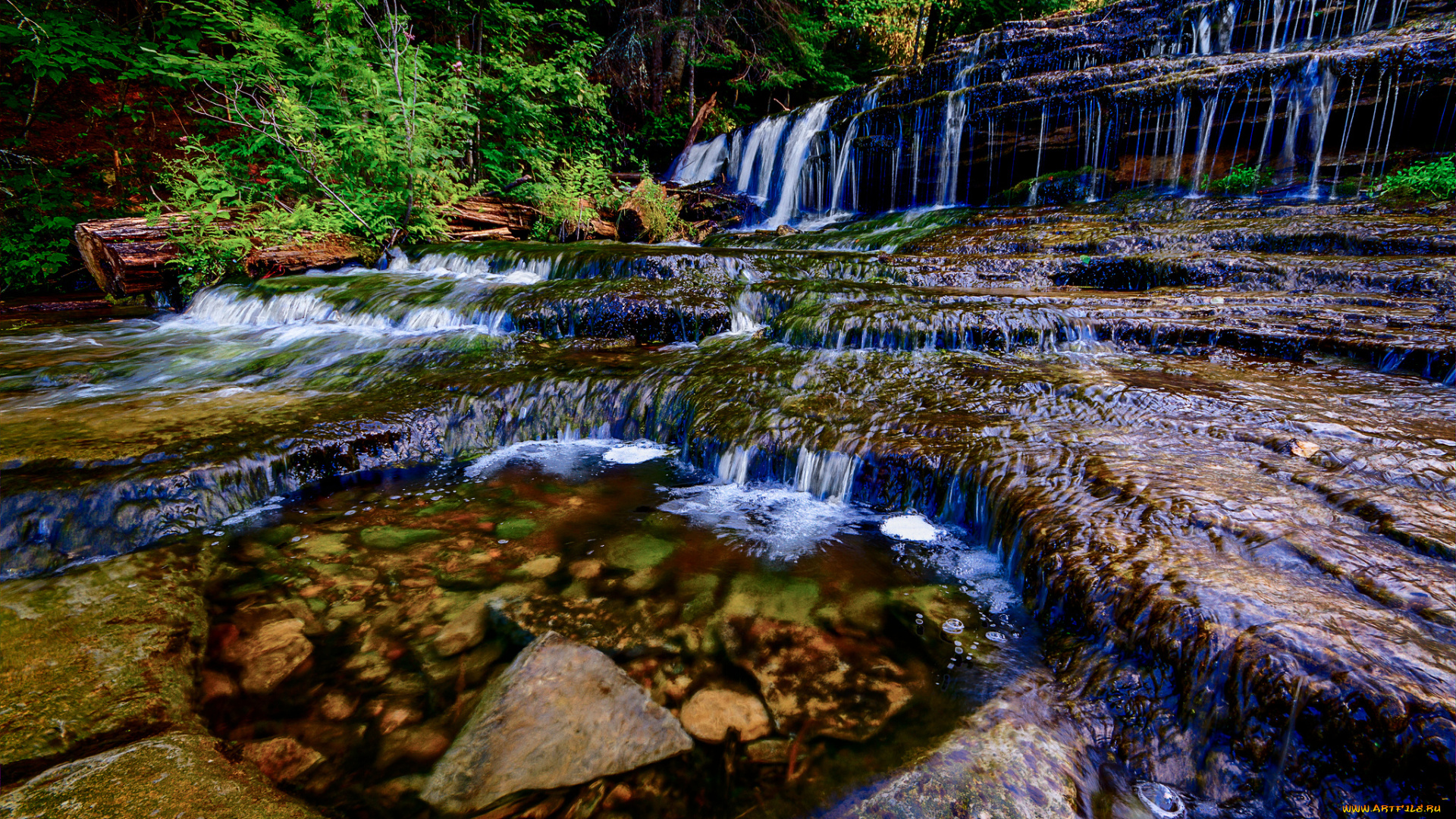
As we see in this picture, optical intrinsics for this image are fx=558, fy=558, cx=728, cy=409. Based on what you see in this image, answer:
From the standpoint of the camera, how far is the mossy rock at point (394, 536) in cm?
252

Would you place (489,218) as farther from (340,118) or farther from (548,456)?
(548,456)

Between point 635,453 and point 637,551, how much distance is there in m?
1.16

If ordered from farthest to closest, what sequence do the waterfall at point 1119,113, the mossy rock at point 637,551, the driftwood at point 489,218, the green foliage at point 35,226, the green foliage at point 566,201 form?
the green foliage at point 566,201 → the driftwood at point 489,218 → the green foliage at point 35,226 → the waterfall at point 1119,113 → the mossy rock at point 637,551

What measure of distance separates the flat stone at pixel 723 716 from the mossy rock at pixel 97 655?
1.34 m

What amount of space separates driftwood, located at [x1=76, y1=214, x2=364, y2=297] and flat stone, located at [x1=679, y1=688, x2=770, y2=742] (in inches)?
339

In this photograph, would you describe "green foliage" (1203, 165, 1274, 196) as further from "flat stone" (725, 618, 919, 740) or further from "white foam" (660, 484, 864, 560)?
"flat stone" (725, 618, 919, 740)

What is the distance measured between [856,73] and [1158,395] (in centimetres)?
1791

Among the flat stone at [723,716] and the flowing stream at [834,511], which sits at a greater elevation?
the flowing stream at [834,511]

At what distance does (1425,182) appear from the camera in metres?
6.87

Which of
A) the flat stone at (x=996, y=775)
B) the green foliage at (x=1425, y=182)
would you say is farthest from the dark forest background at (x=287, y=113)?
the green foliage at (x=1425, y=182)

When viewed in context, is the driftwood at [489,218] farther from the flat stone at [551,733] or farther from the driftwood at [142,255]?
the flat stone at [551,733]

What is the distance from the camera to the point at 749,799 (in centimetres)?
142

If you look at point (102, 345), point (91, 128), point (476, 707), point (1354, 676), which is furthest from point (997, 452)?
point (91, 128)

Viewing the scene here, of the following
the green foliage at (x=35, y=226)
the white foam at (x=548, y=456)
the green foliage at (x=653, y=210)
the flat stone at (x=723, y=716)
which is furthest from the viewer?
the green foliage at (x=653, y=210)
